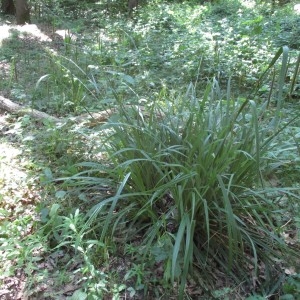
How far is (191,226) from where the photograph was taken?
74.5 inches

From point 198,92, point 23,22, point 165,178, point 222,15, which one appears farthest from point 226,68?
point 23,22

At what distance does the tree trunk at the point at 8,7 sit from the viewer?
36.5 ft

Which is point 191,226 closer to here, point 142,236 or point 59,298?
point 142,236

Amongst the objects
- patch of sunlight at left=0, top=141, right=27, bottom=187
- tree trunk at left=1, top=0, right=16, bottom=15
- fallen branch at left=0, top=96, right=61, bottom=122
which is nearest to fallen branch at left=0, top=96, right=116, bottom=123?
fallen branch at left=0, top=96, right=61, bottom=122

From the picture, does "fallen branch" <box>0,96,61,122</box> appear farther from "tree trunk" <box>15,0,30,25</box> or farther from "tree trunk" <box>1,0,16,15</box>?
"tree trunk" <box>1,0,16,15</box>

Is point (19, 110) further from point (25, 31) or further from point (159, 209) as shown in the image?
point (25, 31)

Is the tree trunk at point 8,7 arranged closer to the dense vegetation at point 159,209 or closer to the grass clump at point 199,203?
the dense vegetation at point 159,209

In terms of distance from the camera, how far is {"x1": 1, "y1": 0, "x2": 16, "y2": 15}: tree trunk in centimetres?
1112

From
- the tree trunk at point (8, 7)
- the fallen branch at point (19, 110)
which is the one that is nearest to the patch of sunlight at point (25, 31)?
the tree trunk at point (8, 7)

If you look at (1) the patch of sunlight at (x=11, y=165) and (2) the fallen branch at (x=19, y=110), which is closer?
(1) the patch of sunlight at (x=11, y=165)

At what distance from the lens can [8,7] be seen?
1120 cm

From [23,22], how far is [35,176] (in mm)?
7515

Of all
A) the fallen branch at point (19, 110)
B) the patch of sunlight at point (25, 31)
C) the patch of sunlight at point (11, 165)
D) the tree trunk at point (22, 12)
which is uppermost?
the tree trunk at point (22, 12)

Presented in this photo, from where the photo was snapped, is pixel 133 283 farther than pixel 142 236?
No
